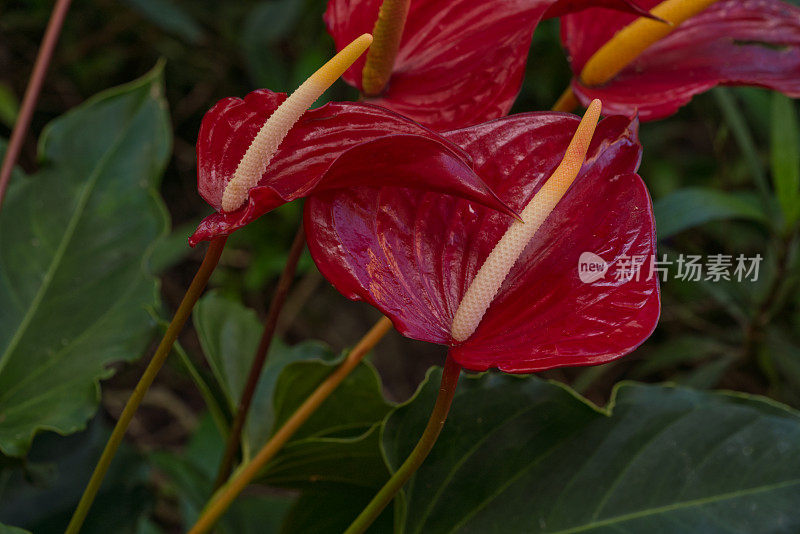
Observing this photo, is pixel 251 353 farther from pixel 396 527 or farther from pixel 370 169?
pixel 370 169

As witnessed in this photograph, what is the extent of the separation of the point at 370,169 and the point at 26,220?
0.47m

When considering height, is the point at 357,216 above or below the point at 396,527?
above

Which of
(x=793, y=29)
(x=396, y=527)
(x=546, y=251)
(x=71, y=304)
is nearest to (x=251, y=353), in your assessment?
(x=71, y=304)

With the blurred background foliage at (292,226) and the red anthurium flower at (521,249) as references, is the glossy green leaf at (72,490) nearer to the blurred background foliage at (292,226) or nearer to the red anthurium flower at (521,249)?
the blurred background foliage at (292,226)

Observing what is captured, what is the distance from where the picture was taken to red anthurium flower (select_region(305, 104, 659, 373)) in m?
0.37

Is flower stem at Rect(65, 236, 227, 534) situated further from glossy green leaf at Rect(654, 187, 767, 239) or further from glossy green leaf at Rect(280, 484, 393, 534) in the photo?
glossy green leaf at Rect(654, 187, 767, 239)

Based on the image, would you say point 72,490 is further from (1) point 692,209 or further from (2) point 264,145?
(1) point 692,209

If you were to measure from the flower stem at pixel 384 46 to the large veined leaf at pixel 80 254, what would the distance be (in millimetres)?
269

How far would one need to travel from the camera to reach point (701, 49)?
55 centimetres

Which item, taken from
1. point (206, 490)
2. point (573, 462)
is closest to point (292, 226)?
point (206, 490)

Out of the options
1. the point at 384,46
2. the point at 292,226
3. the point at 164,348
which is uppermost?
the point at 384,46

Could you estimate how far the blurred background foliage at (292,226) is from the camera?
31.5 inches

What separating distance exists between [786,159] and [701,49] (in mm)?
334

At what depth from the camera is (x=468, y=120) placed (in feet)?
1.55
